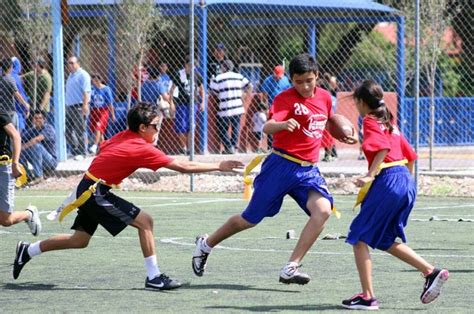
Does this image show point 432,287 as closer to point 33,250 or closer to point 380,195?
point 380,195

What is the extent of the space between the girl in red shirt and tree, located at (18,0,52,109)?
51.0 feet

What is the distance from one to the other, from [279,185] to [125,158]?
1.20 meters

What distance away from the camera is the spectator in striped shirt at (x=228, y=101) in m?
22.0

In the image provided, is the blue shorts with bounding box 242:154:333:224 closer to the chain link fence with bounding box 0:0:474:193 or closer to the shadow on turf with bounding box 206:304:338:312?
the shadow on turf with bounding box 206:304:338:312

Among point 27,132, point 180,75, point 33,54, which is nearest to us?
point 27,132

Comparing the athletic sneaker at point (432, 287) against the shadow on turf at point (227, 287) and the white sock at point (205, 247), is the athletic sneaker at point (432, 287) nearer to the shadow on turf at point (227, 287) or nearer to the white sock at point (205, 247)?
the shadow on turf at point (227, 287)

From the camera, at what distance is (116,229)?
9672 millimetres

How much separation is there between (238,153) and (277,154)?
12706 mm

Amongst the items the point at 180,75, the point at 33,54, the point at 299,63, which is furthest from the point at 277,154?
the point at 33,54

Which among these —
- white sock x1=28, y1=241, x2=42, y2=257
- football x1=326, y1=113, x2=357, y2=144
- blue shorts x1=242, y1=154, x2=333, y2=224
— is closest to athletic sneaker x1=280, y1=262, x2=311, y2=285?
blue shorts x1=242, y1=154, x2=333, y2=224

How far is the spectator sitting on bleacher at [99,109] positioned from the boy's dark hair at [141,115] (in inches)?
462

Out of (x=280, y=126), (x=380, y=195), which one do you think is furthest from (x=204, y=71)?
(x=380, y=195)

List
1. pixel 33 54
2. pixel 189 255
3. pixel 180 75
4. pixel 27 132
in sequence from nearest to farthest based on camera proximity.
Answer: pixel 189 255 < pixel 27 132 < pixel 180 75 < pixel 33 54

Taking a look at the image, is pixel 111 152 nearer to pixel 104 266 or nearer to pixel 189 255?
pixel 104 266
